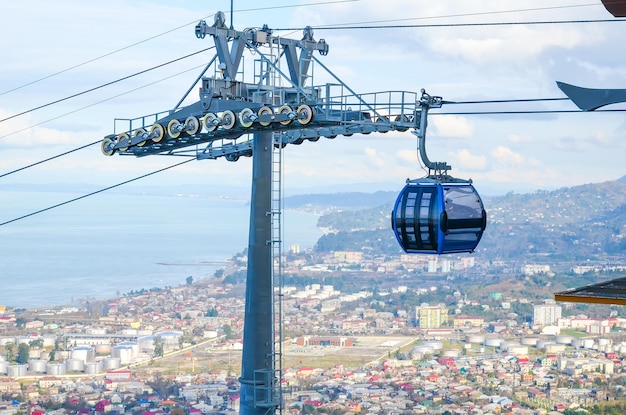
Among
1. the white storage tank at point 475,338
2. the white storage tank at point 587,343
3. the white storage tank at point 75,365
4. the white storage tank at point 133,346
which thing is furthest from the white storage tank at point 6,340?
the white storage tank at point 587,343

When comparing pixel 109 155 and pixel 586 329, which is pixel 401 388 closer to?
pixel 586 329

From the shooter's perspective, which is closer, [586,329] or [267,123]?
[267,123]

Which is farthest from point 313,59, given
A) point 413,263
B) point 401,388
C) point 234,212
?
point 234,212

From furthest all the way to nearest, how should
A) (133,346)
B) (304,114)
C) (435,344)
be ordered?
1. (435,344)
2. (133,346)
3. (304,114)

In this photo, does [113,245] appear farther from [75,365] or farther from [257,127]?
[257,127]

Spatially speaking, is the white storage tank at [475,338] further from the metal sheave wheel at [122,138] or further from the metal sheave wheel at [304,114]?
the metal sheave wheel at [304,114]

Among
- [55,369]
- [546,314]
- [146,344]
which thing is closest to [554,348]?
[546,314]
